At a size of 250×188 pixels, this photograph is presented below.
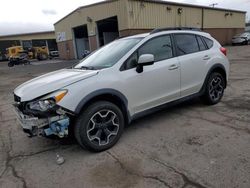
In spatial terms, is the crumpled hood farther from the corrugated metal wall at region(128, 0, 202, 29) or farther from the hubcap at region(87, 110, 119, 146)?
the corrugated metal wall at region(128, 0, 202, 29)

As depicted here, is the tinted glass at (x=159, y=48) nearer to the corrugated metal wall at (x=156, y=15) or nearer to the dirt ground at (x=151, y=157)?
the dirt ground at (x=151, y=157)

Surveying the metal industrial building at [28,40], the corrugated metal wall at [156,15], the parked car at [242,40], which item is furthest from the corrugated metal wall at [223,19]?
the metal industrial building at [28,40]

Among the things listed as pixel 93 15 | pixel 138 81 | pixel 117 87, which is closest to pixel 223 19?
pixel 93 15

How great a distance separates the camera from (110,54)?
172 inches

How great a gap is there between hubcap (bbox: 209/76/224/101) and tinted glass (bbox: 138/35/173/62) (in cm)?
148

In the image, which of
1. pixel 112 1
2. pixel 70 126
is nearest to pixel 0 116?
pixel 70 126

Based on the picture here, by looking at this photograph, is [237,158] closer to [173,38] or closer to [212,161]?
[212,161]

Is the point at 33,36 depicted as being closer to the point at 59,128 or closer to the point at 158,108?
the point at 158,108

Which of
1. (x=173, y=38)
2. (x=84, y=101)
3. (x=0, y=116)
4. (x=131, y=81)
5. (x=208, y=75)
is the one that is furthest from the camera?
(x=0, y=116)

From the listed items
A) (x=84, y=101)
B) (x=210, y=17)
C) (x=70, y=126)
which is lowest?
(x=70, y=126)

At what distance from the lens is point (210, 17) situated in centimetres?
2956

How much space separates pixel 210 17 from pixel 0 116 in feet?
95.0

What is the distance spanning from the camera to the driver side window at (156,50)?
399cm

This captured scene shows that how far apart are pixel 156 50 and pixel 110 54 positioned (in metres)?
0.85
